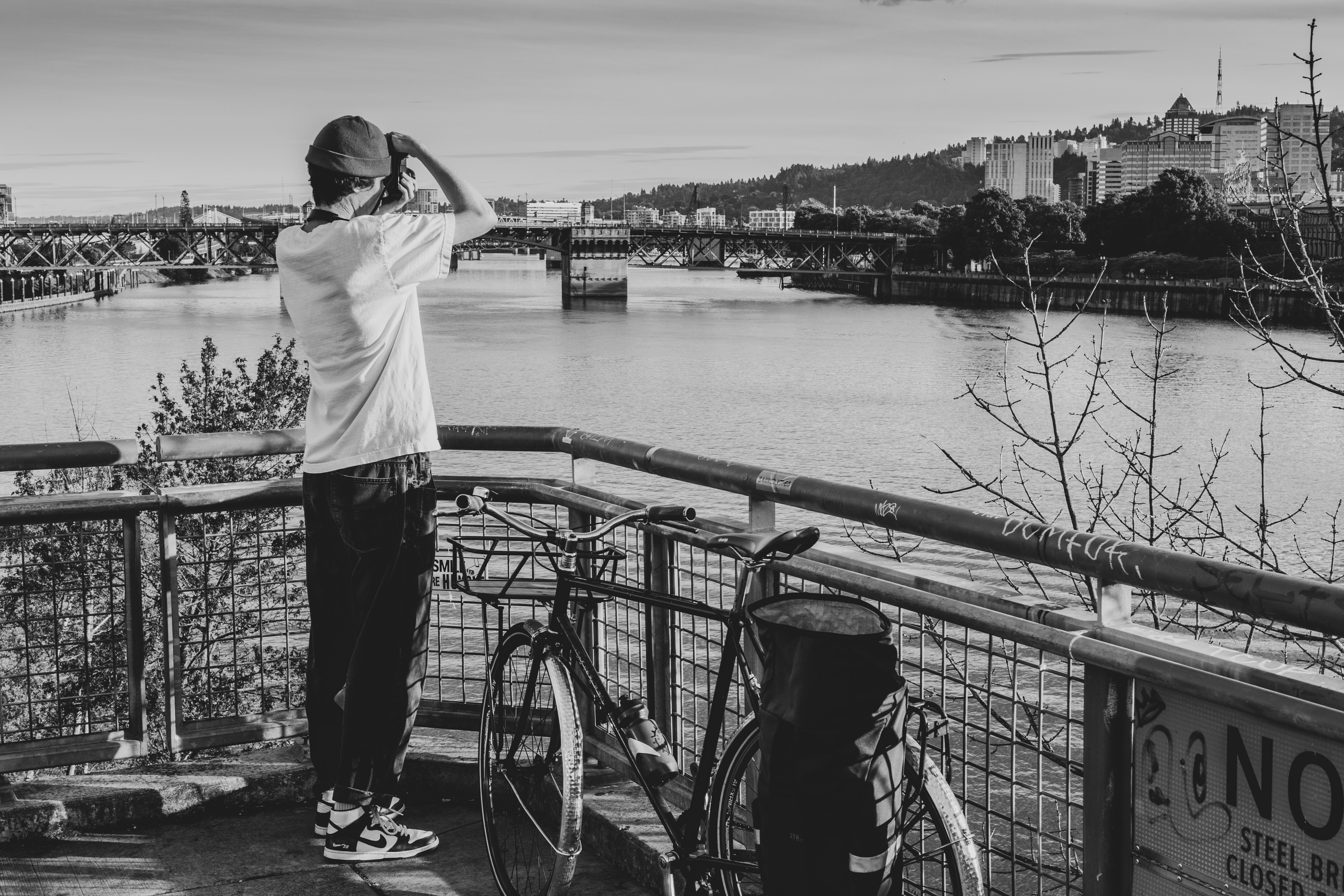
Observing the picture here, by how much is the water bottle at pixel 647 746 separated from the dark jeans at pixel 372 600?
2.64ft

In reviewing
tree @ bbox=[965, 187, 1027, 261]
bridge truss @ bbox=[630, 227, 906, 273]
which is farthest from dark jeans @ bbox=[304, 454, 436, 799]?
bridge truss @ bbox=[630, 227, 906, 273]

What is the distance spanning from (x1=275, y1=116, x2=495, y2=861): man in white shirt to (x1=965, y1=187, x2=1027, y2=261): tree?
323ft

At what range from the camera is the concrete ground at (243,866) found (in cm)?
359

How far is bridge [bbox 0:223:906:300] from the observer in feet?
315

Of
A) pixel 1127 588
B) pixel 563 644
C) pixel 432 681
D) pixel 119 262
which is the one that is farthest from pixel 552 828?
pixel 119 262

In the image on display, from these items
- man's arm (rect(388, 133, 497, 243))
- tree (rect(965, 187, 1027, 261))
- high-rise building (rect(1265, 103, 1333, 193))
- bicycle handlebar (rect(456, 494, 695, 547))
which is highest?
tree (rect(965, 187, 1027, 261))

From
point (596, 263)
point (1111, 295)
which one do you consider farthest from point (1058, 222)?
point (596, 263)

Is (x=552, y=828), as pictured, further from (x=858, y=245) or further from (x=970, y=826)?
(x=858, y=245)

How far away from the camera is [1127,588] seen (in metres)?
2.38

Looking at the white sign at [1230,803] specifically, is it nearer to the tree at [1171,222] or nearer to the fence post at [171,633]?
the fence post at [171,633]

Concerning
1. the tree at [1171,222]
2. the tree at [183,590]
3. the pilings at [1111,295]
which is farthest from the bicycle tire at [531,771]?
the tree at [1171,222]

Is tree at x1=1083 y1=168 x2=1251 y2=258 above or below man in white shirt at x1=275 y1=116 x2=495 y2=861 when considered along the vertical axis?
above

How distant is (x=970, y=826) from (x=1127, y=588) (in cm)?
64

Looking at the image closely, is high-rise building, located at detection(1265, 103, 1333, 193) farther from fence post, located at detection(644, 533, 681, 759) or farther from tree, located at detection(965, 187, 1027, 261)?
tree, located at detection(965, 187, 1027, 261)
